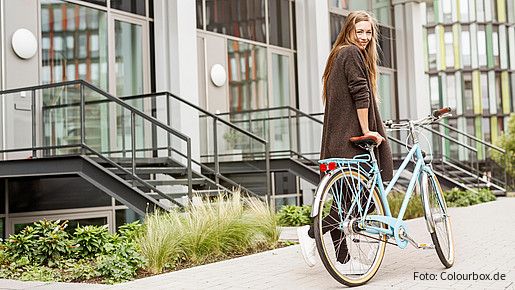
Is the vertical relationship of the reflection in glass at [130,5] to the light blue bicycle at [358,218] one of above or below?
above

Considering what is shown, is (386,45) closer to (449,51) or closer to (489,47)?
(449,51)

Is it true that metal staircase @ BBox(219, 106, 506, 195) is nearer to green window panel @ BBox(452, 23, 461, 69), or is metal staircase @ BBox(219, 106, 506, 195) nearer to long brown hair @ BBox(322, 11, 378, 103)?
long brown hair @ BBox(322, 11, 378, 103)

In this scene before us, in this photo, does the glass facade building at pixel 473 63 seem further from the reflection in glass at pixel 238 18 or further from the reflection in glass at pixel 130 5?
the reflection in glass at pixel 130 5

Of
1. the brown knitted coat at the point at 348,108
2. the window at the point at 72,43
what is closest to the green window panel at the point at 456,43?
the window at the point at 72,43

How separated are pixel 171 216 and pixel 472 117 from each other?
40.6 m

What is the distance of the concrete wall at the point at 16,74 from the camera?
35.0 ft

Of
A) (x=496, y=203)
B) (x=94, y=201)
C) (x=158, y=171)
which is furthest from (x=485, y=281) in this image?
(x=496, y=203)

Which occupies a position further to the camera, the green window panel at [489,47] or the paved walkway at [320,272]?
the green window panel at [489,47]

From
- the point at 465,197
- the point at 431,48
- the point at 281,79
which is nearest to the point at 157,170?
the point at 465,197

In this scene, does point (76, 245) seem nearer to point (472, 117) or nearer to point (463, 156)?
point (463, 156)

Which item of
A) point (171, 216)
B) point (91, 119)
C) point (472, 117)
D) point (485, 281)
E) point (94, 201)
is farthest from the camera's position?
point (472, 117)

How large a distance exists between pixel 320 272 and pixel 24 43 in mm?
7535

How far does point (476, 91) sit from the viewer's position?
46.1 m

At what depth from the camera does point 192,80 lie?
1459 cm
